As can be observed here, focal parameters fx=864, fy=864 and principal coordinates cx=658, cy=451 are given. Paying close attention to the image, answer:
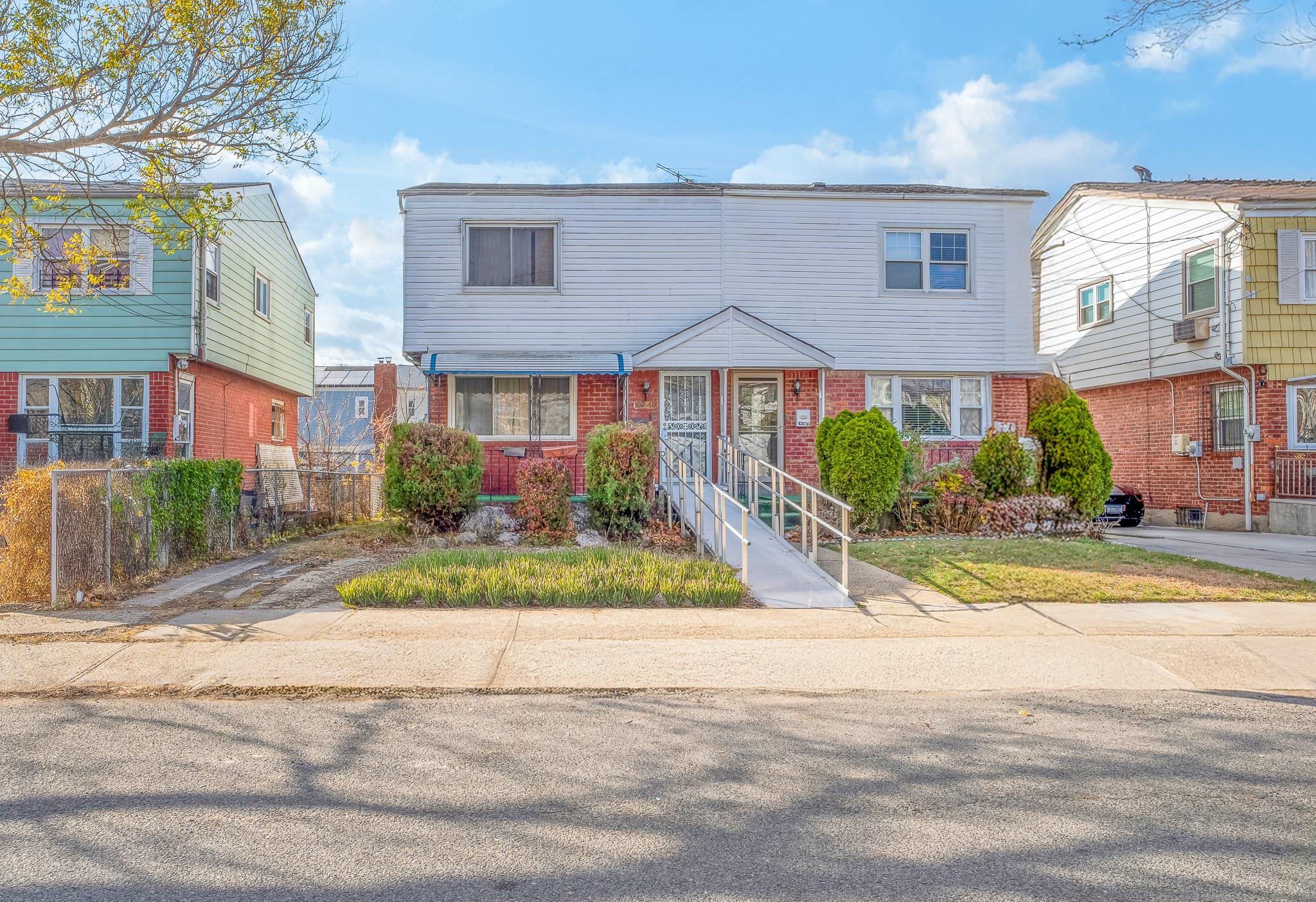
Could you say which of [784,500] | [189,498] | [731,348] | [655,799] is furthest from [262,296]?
[655,799]

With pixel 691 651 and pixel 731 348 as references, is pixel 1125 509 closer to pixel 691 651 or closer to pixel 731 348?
pixel 731 348

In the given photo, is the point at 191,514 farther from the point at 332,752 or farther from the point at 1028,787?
the point at 1028,787

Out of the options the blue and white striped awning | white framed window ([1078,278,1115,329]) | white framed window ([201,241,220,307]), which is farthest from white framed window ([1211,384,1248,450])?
white framed window ([201,241,220,307])

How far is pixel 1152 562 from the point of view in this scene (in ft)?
35.0

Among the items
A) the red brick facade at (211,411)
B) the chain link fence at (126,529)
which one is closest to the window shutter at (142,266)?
the red brick facade at (211,411)

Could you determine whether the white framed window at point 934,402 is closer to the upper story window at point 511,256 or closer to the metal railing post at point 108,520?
the upper story window at point 511,256

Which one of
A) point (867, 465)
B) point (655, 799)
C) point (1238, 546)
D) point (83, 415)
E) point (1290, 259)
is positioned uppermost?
point (1290, 259)

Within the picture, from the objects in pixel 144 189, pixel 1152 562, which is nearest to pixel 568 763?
pixel 1152 562

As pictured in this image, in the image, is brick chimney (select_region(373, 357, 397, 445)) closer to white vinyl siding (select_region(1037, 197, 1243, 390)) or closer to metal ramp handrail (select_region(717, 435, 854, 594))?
metal ramp handrail (select_region(717, 435, 854, 594))

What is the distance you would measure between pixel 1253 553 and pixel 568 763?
12364 mm

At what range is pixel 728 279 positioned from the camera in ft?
52.9

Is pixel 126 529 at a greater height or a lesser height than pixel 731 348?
lesser

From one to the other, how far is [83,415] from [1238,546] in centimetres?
2054

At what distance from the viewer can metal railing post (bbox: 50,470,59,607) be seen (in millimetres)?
7762
